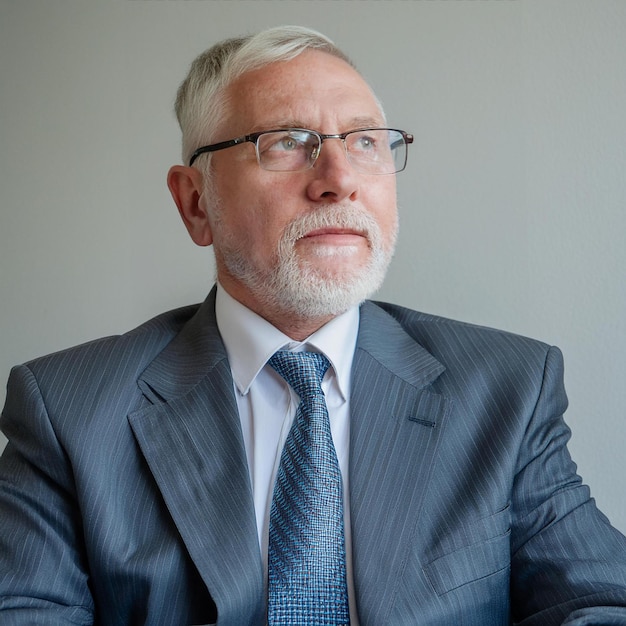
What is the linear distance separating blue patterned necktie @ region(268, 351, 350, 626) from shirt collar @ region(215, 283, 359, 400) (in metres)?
0.09

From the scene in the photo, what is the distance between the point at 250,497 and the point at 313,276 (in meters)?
0.47

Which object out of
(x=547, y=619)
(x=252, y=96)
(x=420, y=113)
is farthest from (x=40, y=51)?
(x=547, y=619)

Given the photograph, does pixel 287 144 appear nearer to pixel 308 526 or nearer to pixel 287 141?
pixel 287 141

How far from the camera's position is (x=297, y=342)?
5.89 feet

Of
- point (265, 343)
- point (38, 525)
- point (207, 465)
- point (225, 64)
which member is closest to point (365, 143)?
point (225, 64)

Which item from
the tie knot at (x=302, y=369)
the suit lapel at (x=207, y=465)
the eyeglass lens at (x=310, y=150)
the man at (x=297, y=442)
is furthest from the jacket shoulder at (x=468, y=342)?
the suit lapel at (x=207, y=465)

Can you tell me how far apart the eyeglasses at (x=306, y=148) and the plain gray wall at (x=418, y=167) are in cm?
37

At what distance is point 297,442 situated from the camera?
165 cm

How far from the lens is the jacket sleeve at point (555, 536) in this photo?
1.52 m

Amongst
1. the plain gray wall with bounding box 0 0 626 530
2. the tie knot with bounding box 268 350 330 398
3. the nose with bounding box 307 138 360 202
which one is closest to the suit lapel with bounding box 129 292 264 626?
the tie knot with bounding box 268 350 330 398

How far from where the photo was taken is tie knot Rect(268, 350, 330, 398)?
1.69 meters

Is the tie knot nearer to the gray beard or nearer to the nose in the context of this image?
the gray beard

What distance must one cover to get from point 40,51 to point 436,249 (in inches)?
51.9

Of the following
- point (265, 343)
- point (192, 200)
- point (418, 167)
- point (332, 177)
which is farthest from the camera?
point (418, 167)
